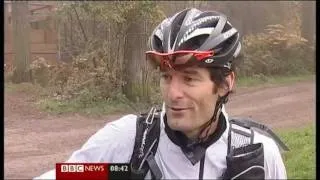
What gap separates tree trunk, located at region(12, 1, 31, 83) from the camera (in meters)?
2.48

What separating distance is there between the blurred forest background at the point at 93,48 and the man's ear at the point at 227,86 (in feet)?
Answer: 1.66

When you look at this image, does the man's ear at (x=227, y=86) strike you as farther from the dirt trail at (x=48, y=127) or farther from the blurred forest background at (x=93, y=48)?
the dirt trail at (x=48, y=127)

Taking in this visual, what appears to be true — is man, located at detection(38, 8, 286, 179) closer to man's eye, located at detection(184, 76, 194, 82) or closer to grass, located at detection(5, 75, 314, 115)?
man's eye, located at detection(184, 76, 194, 82)

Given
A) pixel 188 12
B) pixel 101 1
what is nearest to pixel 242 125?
pixel 188 12

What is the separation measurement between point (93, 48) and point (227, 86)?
1151mm

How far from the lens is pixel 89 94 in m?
2.45

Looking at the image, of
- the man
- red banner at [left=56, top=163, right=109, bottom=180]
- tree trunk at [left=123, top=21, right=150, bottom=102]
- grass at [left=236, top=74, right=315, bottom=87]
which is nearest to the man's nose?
the man

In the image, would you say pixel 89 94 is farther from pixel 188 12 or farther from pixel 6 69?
pixel 188 12

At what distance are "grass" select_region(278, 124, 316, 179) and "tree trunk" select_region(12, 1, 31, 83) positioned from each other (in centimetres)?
157

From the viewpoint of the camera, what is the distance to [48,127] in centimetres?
280

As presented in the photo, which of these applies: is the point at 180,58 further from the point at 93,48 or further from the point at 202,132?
the point at 93,48

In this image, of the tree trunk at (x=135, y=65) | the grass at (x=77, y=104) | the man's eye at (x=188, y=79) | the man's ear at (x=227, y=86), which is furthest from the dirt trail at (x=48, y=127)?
the man's eye at (x=188, y=79)

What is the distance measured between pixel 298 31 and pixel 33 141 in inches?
76.9

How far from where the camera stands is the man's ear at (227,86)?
1256mm
